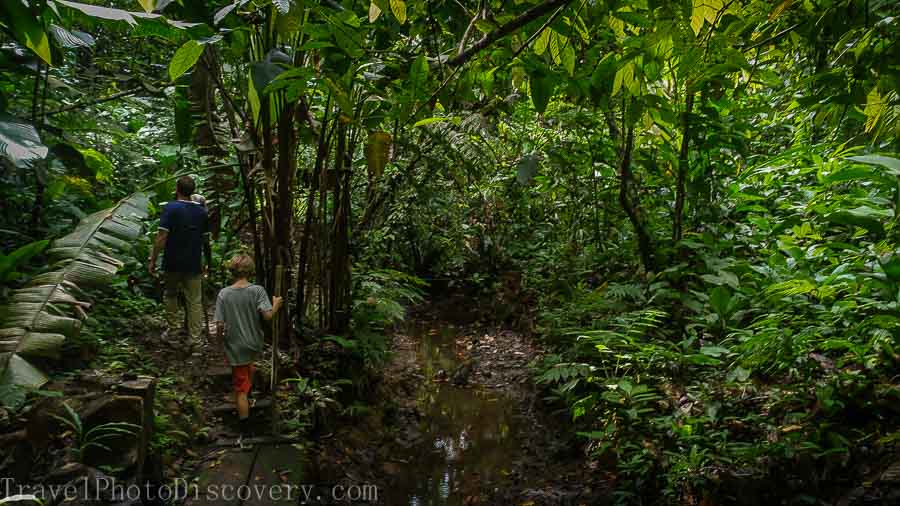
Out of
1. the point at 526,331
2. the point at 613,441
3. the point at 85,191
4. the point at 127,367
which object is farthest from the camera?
the point at 526,331

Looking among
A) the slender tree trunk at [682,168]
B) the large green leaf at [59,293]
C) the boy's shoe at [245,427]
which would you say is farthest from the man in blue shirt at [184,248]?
the slender tree trunk at [682,168]

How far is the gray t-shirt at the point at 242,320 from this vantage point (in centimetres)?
439

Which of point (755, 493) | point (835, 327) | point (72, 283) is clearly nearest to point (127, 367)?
point (72, 283)

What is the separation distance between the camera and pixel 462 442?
5.60 m

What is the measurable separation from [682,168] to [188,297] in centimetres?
455

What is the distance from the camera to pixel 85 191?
521 cm

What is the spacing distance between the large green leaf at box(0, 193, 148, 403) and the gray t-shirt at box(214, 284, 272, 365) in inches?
41.4

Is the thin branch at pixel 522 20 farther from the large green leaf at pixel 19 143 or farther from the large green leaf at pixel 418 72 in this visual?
the large green leaf at pixel 19 143

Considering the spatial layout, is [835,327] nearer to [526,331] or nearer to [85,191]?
[526,331]

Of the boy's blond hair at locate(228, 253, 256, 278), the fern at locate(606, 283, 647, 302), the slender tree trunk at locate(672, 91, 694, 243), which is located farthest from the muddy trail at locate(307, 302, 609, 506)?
→ the slender tree trunk at locate(672, 91, 694, 243)

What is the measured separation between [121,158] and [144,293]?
1.91 metres

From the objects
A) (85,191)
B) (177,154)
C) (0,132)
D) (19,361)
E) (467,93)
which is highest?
(177,154)

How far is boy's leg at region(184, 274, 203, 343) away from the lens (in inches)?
219

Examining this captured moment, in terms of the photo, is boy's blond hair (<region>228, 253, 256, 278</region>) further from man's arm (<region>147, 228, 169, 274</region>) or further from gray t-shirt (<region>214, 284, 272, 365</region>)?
man's arm (<region>147, 228, 169, 274</region>)
